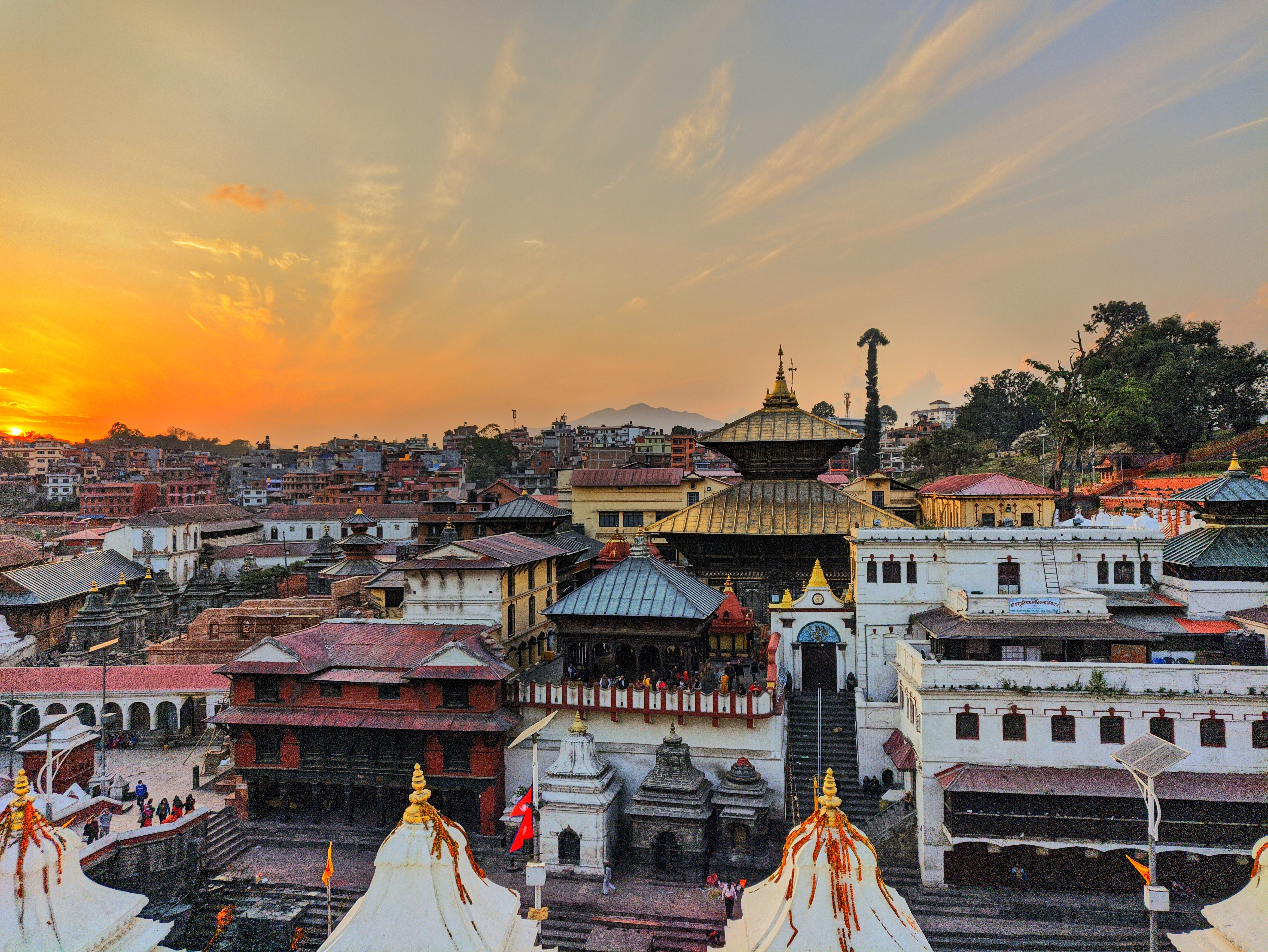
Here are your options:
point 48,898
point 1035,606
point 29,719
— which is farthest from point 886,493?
point 48,898

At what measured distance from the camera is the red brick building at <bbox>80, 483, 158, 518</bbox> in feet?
318

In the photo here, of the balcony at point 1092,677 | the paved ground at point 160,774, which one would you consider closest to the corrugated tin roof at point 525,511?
the paved ground at point 160,774

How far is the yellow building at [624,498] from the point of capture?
56.3 meters

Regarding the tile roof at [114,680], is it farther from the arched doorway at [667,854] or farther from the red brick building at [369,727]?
the arched doorway at [667,854]

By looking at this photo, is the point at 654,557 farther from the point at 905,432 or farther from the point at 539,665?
the point at 905,432

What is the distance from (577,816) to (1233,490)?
2632 centimetres

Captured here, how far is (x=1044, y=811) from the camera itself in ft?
71.3

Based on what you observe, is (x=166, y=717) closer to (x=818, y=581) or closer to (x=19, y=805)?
(x=19, y=805)

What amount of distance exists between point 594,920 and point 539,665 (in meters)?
11.9

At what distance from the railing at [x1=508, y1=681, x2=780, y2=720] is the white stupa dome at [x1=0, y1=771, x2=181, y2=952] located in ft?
53.2

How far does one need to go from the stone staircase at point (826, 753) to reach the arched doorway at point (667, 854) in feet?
13.4

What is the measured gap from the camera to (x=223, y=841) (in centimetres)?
2509

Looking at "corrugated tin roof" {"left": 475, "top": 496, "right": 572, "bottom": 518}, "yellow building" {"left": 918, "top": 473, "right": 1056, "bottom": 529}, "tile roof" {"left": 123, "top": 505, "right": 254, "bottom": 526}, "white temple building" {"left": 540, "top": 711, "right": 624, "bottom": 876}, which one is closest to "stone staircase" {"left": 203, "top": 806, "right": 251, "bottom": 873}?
"white temple building" {"left": 540, "top": 711, "right": 624, "bottom": 876}

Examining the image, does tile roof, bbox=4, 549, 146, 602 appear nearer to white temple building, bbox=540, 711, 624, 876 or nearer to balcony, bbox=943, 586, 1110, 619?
white temple building, bbox=540, 711, 624, 876
